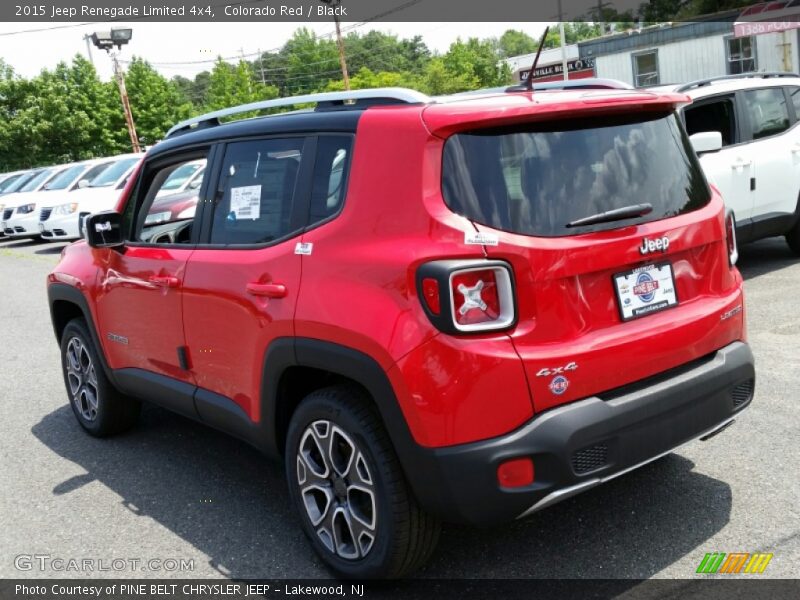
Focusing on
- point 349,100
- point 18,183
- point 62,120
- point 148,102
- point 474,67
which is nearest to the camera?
point 349,100

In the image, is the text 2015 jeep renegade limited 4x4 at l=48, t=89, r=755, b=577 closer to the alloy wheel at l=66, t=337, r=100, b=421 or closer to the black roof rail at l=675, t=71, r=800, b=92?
the alloy wheel at l=66, t=337, r=100, b=421

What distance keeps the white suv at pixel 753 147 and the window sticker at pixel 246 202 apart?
17.1 ft

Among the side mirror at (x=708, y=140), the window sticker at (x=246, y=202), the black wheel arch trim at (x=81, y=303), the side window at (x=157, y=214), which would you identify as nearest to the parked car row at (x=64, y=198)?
the black wheel arch trim at (x=81, y=303)

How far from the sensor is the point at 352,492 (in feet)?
10.9

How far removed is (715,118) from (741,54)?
2534 centimetres

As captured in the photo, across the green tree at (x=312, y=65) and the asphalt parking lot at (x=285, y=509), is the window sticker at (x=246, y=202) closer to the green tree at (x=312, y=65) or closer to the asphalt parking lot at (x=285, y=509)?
the asphalt parking lot at (x=285, y=509)

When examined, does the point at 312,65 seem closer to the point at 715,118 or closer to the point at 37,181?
the point at 37,181

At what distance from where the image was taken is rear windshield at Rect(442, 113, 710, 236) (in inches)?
117

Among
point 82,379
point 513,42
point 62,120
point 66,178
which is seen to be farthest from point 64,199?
point 513,42

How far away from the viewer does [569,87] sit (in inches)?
144

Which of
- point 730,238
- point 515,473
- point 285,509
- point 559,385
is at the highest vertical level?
point 730,238

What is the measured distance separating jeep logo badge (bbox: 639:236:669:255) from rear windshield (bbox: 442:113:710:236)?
0.09 metres

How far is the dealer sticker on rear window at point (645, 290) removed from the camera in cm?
312

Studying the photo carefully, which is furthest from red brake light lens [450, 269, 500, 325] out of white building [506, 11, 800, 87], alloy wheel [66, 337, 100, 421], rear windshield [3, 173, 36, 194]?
white building [506, 11, 800, 87]
